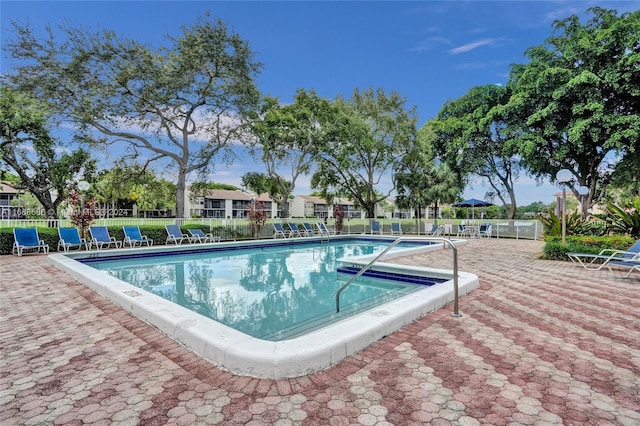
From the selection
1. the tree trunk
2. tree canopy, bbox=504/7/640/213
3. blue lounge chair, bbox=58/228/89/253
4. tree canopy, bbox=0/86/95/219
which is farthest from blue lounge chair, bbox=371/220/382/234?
tree canopy, bbox=0/86/95/219

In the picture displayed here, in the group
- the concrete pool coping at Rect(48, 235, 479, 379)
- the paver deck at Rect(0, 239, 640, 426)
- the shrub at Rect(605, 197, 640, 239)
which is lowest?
the paver deck at Rect(0, 239, 640, 426)

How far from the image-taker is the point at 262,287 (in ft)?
23.2

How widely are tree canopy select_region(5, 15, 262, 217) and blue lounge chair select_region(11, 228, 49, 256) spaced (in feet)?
27.5

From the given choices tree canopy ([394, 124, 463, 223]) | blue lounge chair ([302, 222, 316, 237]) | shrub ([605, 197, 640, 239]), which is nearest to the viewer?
shrub ([605, 197, 640, 239])

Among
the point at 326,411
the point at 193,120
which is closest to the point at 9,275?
the point at 326,411

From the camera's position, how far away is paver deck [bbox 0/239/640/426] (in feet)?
6.79

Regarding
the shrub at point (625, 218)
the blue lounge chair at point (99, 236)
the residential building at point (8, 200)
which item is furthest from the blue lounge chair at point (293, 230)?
the residential building at point (8, 200)

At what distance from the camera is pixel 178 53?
18297mm

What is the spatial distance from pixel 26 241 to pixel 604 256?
51.7 ft

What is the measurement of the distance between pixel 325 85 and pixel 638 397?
22.9 m

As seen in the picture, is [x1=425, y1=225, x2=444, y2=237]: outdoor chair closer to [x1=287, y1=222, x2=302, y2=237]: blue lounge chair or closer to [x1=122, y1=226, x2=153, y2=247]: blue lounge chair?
[x1=287, y1=222, x2=302, y2=237]: blue lounge chair

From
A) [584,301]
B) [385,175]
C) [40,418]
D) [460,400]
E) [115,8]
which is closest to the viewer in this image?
[40,418]

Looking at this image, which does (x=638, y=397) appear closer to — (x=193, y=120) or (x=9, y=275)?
(x=9, y=275)

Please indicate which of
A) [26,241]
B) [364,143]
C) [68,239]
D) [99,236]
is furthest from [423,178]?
[26,241]
